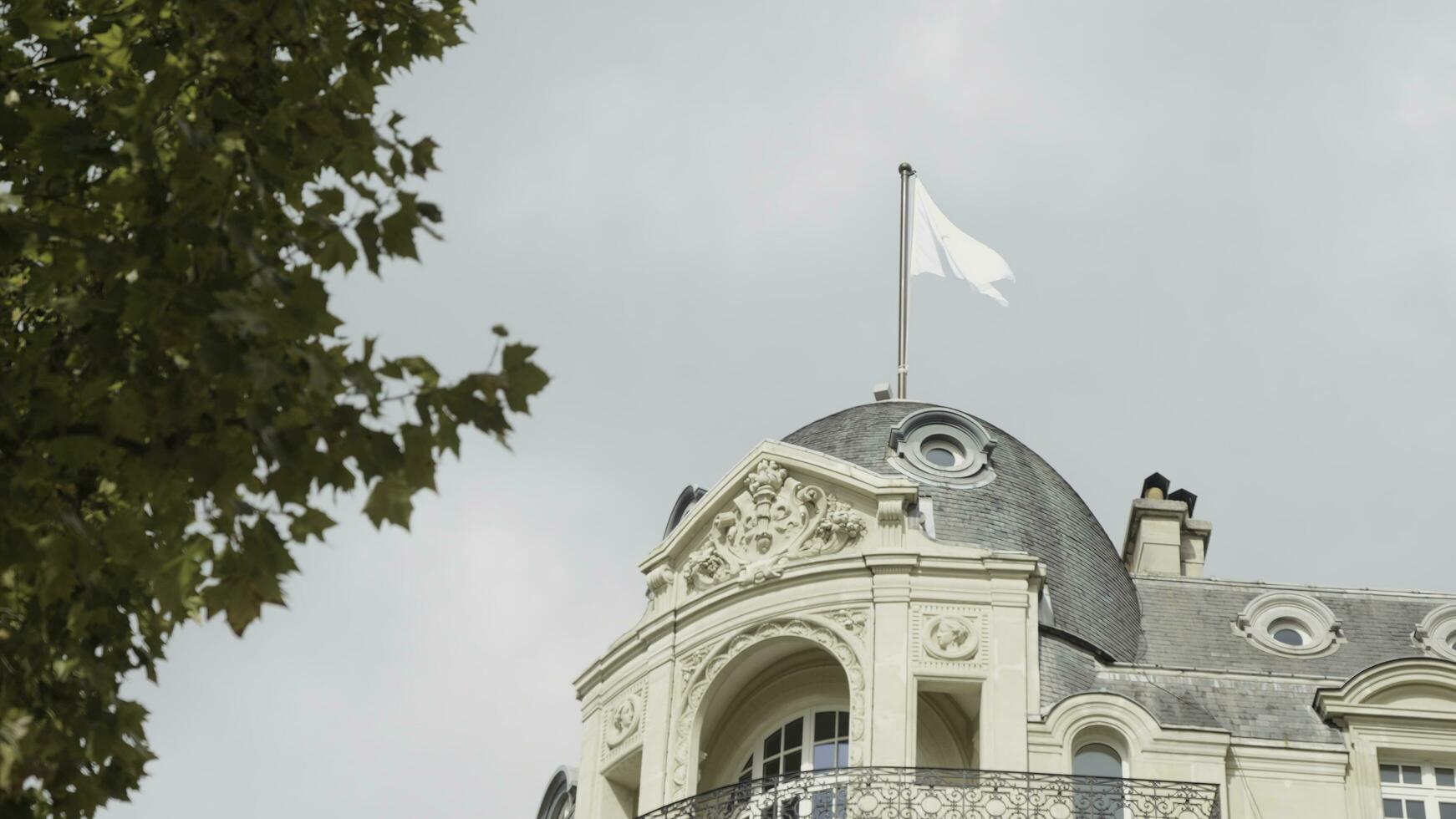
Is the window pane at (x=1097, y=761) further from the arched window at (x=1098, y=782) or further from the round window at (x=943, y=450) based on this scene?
the round window at (x=943, y=450)

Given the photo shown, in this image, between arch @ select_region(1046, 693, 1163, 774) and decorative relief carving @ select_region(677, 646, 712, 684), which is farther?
decorative relief carving @ select_region(677, 646, 712, 684)

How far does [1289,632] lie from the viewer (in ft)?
80.3

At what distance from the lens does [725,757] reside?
23.4 metres

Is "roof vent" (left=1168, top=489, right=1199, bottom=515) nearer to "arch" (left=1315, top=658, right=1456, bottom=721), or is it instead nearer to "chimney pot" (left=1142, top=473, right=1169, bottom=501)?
"chimney pot" (left=1142, top=473, right=1169, bottom=501)

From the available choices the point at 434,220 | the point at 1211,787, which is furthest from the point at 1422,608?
the point at 434,220

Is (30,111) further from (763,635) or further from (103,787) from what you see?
(763,635)

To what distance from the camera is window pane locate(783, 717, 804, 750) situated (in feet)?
75.0

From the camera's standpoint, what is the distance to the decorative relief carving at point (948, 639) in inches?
860

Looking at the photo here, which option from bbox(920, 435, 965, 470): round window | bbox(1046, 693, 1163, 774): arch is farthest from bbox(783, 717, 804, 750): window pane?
bbox(920, 435, 965, 470): round window

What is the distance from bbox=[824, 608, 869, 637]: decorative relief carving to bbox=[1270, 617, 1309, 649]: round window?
16.0ft

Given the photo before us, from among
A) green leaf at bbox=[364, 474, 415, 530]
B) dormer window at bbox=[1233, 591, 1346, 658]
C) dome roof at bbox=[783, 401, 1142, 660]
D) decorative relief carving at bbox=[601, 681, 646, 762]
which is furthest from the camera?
dormer window at bbox=[1233, 591, 1346, 658]

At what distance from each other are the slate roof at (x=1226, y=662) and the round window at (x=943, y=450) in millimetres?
2565

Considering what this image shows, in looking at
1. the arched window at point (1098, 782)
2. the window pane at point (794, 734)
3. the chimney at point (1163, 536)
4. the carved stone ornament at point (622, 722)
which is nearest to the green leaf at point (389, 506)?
the arched window at point (1098, 782)

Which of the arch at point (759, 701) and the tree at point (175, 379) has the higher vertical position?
the arch at point (759, 701)
